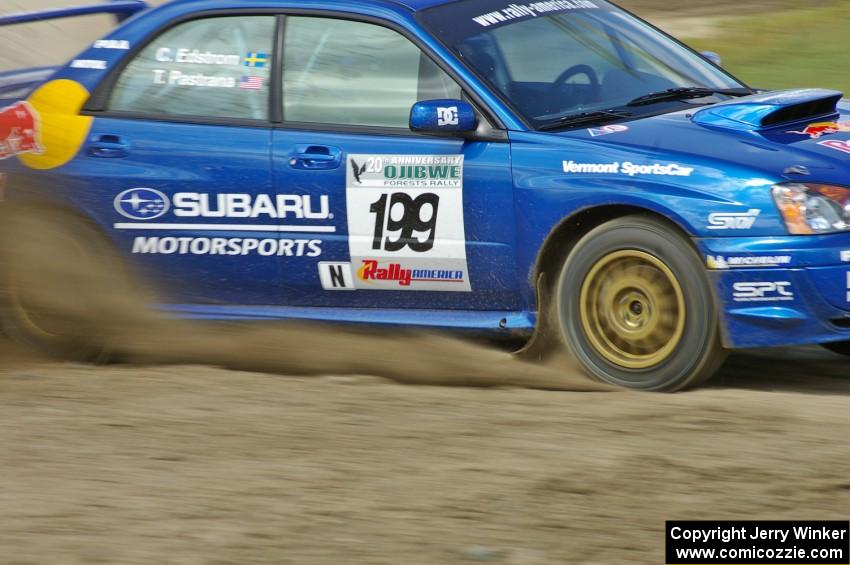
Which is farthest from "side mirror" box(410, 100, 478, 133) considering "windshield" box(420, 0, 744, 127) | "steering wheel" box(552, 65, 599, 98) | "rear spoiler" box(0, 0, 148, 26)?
"rear spoiler" box(0, 0, 148, 26)

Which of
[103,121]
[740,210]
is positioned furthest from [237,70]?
[740,210]

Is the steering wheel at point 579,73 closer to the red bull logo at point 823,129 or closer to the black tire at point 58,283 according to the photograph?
the red bull logo at point 823,129

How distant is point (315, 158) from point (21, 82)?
6.59 ft

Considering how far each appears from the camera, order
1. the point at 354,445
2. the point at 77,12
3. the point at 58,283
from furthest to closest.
A: the point at 77,12, the point at 58,283, the point at 354,445

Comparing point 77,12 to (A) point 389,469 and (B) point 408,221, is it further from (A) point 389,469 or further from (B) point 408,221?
(A) point 389,469

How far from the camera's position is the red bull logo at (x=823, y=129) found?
5.68m

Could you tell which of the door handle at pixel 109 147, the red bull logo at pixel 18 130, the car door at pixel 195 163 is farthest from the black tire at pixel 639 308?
the red bull logo at pixel 18 130

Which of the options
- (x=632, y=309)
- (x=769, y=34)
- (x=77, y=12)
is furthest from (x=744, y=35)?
(x=632, y=309)

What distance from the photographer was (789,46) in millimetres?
13781

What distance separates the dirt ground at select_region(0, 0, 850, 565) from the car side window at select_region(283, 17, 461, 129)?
3.21 ft

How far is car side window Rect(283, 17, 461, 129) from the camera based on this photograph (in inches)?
235

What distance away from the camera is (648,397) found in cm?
539

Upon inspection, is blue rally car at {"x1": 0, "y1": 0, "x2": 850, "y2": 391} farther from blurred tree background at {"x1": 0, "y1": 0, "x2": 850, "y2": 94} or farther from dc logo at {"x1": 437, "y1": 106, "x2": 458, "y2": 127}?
blurred tree background at {"x1": 0, "y1": 0, "x2": 850, "y2": 94}

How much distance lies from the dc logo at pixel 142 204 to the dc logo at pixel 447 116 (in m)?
1.33
